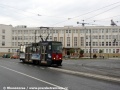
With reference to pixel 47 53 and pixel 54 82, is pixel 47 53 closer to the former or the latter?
pixel 47 53

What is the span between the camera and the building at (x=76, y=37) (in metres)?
102

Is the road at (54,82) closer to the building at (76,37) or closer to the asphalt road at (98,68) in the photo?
the asphalt road at (98,68)

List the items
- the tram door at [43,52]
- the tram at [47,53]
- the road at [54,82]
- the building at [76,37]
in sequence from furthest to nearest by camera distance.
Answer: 1. the building at [76,37]
2. the tram door at [43,52]
3. the tram at [47,53]
4. the road at [54,82]

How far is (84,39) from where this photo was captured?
10550 cm

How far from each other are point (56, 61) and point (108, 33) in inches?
2842

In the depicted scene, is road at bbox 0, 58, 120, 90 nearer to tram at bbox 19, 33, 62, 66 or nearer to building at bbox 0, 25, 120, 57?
tram at bbox 19, 33, 62, 66

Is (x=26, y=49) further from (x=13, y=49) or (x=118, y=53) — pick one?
(x=13, y=49)

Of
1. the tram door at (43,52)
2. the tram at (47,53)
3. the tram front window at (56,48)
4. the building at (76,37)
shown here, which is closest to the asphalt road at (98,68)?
the tram at (47,53)

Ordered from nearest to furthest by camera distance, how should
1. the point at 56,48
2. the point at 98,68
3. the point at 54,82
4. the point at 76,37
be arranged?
the point at 54,82 → the point at 98,68 → the point at 56,48 → the point at 76,37

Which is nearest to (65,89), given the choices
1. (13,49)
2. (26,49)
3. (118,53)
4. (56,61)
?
(56,61)

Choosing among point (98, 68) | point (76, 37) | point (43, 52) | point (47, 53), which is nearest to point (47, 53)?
point (47, 53)

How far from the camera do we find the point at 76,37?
351ft

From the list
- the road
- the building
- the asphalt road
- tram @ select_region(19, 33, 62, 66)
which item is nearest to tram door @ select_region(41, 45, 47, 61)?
tram @ select_region(19, 33, 62, 66)

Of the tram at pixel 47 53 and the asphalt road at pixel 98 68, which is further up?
the tram at pixel 47 53
